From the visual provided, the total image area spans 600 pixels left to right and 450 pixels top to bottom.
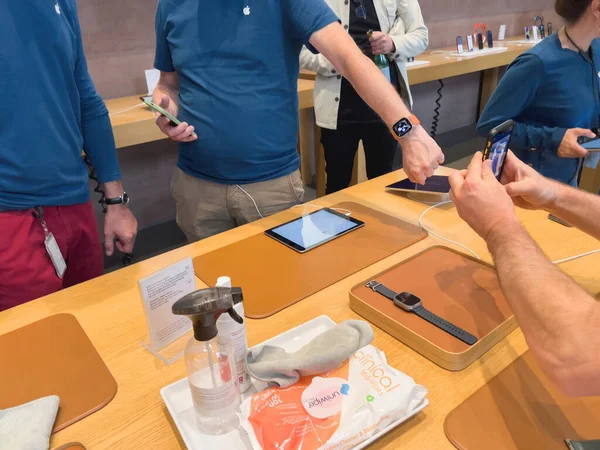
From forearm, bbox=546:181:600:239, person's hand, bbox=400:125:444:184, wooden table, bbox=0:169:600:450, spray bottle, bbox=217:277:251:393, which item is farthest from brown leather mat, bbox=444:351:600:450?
person's hand, bbox=400:125:444:184

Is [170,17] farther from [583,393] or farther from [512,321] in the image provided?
[583,393]

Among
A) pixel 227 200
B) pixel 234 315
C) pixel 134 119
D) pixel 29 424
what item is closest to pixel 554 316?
pixel 234 315

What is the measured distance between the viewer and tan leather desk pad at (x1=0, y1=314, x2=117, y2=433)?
0.74 metres

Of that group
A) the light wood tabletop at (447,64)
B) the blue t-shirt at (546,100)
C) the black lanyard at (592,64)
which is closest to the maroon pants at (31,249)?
the blue t-shirt at (546,100)

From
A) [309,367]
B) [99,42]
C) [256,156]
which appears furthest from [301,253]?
[99,42]

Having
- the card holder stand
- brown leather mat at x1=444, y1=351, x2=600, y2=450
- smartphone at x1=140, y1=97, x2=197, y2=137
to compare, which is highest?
smartphone at x1=140, y1=97, x2=197, y2=137

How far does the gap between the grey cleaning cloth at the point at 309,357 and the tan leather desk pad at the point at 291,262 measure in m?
0.19

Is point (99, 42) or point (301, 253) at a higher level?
point (99, 42)

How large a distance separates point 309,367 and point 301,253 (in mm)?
476

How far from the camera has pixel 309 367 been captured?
689mm

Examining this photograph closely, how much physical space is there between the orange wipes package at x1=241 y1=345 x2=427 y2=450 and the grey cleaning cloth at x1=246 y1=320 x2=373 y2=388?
1cm

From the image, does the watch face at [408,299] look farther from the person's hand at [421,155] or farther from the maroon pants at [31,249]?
the maroon pants at [31,249]

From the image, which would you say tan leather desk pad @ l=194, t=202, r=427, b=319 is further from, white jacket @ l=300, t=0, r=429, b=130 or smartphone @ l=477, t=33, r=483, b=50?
smartphone @ l=477, t=33, r=483, b=50

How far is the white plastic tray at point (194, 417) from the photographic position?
2.11 feet
